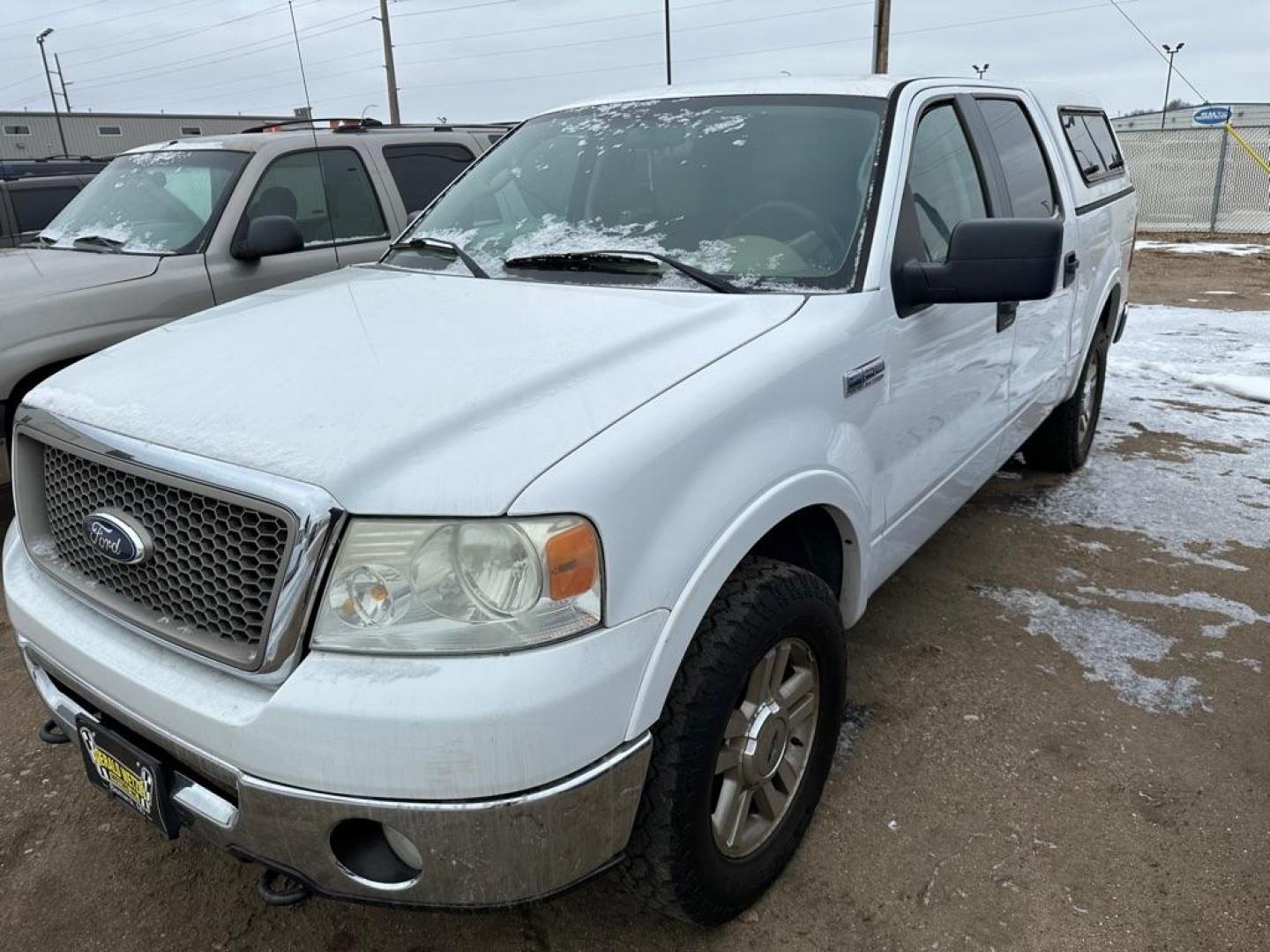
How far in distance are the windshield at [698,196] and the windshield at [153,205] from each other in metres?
2.38

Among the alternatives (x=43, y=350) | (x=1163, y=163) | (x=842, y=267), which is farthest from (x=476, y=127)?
(x=1163, y=163)

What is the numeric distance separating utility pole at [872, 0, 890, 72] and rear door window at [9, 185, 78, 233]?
43.4 feet

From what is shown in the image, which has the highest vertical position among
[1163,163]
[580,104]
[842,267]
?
[580,104]

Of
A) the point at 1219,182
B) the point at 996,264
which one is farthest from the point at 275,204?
the point at 1219,182

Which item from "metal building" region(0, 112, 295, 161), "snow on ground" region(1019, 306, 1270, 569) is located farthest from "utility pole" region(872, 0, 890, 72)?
"metal building" region(0, 112, 295, 161)

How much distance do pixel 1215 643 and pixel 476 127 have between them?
17.8 ft

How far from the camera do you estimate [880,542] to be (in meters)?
2.72

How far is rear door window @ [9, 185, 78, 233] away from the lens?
891cm

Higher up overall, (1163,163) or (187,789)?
(187,789)

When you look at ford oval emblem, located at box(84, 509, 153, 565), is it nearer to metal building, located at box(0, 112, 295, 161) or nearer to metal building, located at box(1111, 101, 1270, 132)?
metal building, located at box(1111, 101, 1270, 132)

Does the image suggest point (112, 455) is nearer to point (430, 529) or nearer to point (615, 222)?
point (430, 529)

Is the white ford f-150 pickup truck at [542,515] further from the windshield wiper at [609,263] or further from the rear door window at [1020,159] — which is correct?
the rear door window at [1020,159]

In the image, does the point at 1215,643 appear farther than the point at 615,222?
Yes

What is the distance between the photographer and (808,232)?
105 inches
